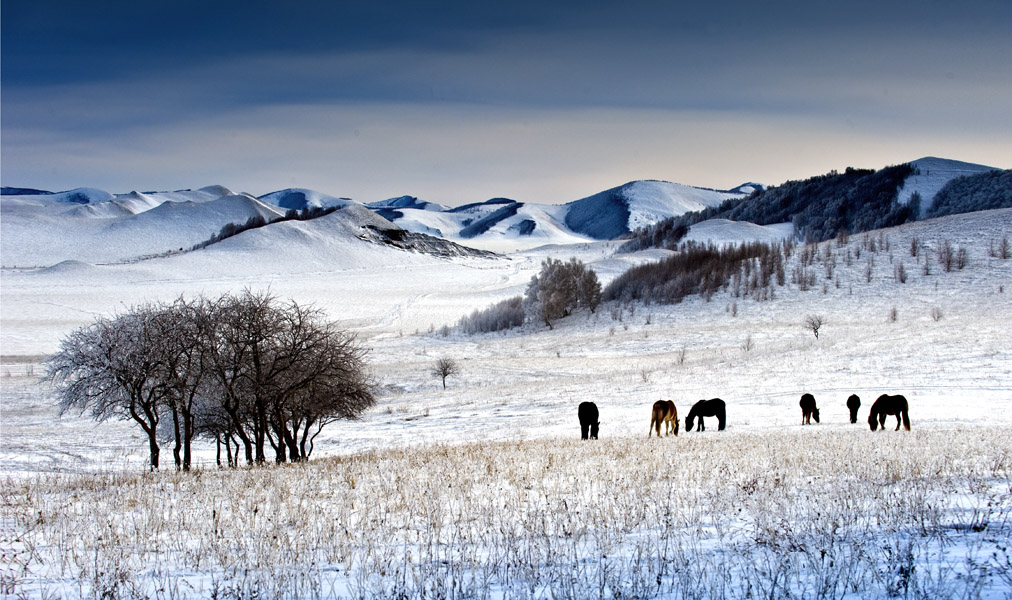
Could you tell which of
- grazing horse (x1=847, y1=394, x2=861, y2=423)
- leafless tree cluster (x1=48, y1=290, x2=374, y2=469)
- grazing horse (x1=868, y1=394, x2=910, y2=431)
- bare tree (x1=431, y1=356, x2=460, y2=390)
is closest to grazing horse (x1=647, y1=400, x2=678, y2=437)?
grazing horse (x1=868, y1=394, x2=910, y2=431)

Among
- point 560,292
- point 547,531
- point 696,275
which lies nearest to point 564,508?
point 547,531

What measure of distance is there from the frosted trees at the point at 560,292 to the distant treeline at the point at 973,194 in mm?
122748

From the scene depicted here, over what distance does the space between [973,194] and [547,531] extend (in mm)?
207500

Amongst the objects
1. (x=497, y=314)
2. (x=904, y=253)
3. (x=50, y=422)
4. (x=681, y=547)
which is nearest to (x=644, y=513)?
(x=681, y=547)

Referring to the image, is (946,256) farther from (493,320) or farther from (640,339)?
(493,320)

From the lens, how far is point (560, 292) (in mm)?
84750

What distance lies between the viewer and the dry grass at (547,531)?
17.6 feet

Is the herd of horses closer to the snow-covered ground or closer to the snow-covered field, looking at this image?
the snow-covered field

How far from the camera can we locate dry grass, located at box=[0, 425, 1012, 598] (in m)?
5.37

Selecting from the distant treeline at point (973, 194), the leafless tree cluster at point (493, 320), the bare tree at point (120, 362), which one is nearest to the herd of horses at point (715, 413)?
the bare tree at point (120, 362)

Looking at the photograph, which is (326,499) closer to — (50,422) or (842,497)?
(842,497)

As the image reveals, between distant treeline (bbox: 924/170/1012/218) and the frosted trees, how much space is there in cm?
12275

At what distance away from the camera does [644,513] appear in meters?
7.57

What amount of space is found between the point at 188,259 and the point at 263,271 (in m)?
19.2
